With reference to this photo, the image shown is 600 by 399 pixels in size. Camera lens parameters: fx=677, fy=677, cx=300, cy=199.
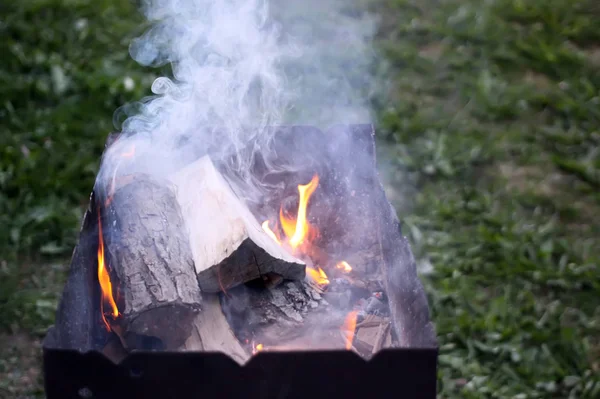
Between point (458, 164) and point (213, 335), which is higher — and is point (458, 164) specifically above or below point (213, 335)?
above

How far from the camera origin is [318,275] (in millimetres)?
2553

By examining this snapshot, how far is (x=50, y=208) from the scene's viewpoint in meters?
3.77

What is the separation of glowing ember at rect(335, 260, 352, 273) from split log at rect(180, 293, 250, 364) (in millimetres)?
591

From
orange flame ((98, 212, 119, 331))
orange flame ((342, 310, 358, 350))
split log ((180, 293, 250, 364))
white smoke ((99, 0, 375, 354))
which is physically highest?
white smoke ((99, 0, 375, 354))

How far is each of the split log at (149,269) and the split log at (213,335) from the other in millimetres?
50

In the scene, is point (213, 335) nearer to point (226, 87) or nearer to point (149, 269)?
point (149, 269)

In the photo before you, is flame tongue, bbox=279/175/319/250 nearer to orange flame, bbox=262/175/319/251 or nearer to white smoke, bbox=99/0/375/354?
orange flame, bbox=262/175/319/251

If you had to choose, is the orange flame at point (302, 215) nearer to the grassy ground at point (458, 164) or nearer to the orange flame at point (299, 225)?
the orange flame at point (299, 225)

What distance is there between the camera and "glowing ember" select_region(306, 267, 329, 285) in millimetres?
2512

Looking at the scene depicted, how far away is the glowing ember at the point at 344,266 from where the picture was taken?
261 centimetres

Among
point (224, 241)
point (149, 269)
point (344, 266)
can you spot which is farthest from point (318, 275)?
point (149, 269)

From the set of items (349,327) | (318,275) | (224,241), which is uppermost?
(224,241)

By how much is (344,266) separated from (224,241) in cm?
61

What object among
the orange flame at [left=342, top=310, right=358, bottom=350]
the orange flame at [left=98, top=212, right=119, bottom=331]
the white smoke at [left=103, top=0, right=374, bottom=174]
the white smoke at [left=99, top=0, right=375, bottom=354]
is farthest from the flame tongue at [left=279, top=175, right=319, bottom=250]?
the orange flame at [left=98, top=212, right=119, bottom=331]
